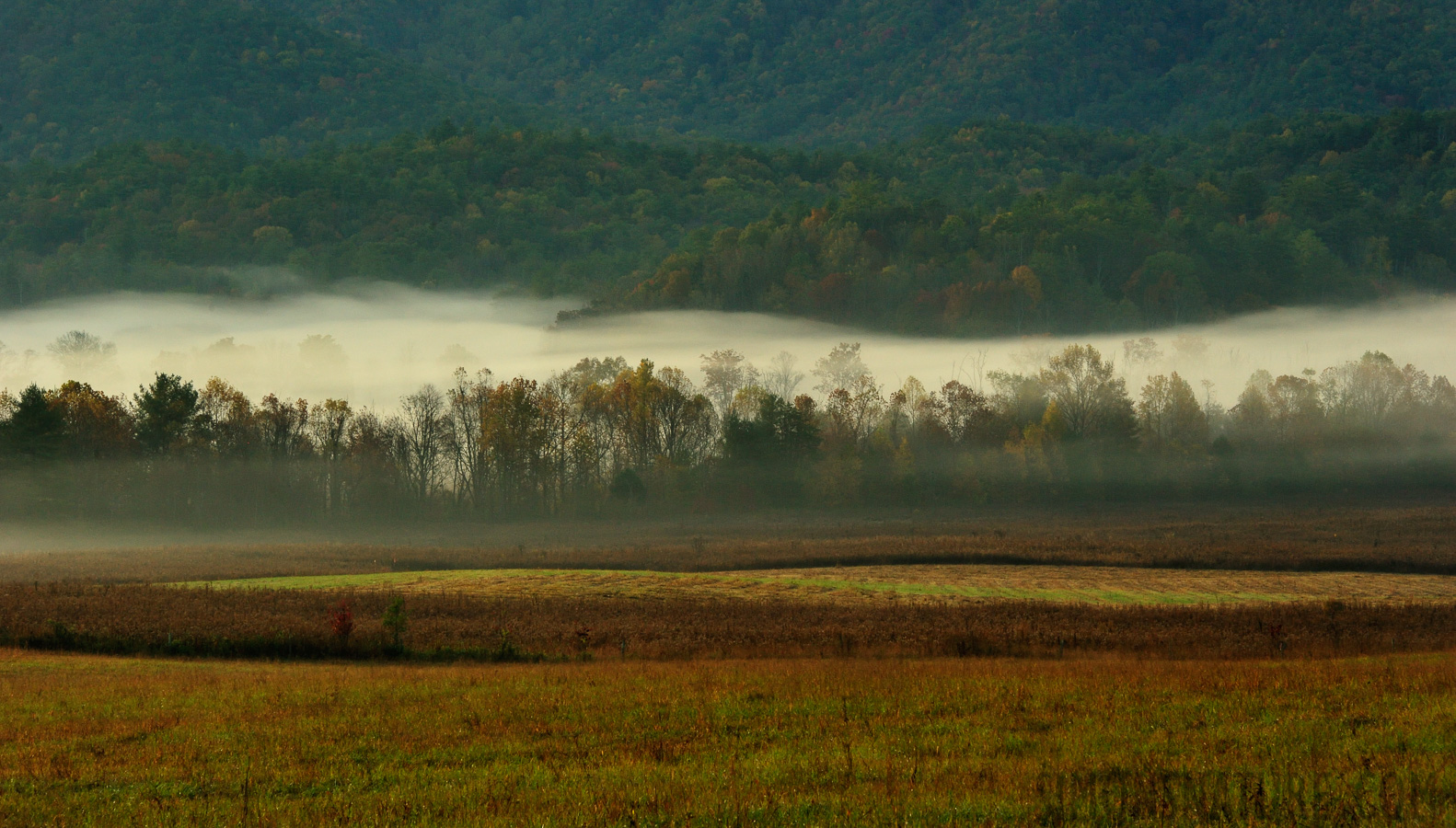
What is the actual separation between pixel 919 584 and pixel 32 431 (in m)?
84.5

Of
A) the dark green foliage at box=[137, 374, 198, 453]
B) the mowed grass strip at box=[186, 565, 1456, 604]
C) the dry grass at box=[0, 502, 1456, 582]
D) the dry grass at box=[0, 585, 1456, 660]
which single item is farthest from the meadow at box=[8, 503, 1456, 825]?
the dark green foliage at box=[137, 374, 198, 453]

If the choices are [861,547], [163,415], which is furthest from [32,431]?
[861,547]

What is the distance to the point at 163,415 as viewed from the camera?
111 metres

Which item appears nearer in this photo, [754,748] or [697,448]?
[754,748]

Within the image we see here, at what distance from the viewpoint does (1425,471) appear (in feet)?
409

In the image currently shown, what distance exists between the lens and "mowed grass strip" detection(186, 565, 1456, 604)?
48125 mm

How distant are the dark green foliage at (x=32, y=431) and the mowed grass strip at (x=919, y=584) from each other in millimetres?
53911

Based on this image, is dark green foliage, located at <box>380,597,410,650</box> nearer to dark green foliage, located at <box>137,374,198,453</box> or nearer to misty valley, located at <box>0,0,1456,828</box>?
misty valley, located at <box>0,0,1456,828</box>

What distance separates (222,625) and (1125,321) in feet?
609

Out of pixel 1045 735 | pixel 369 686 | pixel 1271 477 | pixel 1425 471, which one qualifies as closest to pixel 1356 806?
pixel 1045 735

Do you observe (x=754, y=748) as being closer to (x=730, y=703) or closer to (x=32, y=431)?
(x=730, y=703)

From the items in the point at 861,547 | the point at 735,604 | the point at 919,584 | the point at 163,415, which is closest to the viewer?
the point at 735,604

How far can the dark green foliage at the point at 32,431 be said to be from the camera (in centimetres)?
9725

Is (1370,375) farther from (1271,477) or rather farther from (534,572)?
(534,572)
